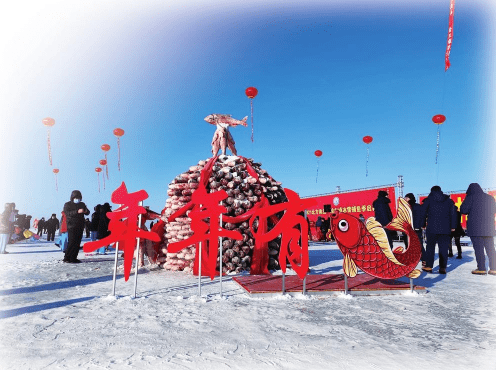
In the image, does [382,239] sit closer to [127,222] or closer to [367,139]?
[127,222]

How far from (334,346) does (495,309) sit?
2.47 m

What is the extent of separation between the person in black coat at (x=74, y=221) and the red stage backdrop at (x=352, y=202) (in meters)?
10.8

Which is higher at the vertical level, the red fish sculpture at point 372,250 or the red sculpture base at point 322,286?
the red fish sculpture at point 372,250

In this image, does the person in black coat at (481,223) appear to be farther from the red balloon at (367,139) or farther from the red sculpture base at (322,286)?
the red balloon at (367,139)

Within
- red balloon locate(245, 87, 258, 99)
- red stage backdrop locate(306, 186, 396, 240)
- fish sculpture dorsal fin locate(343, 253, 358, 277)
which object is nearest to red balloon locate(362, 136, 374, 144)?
red stage backdrop locate(306, 186, 396, 240)

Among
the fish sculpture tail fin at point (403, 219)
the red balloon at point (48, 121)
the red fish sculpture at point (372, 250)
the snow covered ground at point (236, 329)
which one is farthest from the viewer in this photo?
the red balloon at point (48, 121)

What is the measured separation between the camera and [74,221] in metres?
7.71

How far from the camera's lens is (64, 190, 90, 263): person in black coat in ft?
25.1

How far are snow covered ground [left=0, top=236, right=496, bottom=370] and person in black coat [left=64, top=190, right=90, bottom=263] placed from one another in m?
2.76

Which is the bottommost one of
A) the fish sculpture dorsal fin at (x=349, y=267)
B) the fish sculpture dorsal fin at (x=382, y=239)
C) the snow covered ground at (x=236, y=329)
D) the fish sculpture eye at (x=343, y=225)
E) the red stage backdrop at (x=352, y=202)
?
the snow covered ground at (x=236, y=329)

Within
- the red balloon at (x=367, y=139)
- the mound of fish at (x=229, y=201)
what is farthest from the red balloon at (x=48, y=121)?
the red balloon at (x=367, y=139)

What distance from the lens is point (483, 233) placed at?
604 centimetres

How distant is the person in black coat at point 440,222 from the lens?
240 inches

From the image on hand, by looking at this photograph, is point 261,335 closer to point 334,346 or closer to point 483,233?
point 334,346
